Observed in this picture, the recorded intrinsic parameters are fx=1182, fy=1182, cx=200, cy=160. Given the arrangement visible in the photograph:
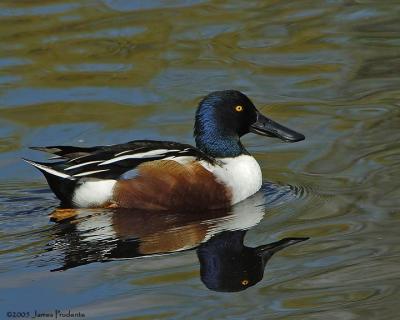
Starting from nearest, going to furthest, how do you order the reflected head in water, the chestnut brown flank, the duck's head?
1. the reflected head in water
2. the chestnut brown flank
3. the duck's head

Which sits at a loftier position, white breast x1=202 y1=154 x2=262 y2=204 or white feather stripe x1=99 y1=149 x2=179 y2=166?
white feather stripe x1=99 y1=149 x2=179 y2=166

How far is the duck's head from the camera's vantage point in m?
9.48

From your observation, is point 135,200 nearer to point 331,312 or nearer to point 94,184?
point 94,184

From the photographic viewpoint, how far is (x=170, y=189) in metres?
8.97

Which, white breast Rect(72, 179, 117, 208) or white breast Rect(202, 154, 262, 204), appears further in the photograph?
white breast Rect(202, 154, 262, 204)

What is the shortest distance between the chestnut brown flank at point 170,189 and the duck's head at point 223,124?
0.48 metres

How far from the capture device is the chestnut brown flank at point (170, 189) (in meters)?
8.95

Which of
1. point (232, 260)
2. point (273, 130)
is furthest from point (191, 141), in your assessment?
point (232, 260)

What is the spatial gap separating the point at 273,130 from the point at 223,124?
43cm

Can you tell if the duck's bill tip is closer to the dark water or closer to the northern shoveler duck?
the dark water

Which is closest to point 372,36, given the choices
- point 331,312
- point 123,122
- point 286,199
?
point 123,122

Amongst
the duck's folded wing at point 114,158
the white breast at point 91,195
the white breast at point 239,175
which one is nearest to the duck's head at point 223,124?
the white breast at point 239,175

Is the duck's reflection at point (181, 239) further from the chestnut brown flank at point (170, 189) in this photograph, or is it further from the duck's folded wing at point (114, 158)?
the duck's folded wing at point (114, 158)

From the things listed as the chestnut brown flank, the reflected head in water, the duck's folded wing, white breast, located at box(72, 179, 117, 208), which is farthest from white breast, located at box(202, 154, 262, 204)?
the reflected head in water
